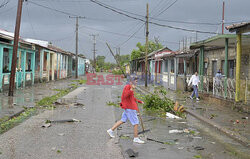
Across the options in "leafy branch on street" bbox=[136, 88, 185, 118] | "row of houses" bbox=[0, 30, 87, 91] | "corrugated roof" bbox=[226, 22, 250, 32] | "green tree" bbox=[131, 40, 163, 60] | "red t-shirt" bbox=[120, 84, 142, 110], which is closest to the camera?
"red t-shirt" bbox=[120, 84, 142, 110]

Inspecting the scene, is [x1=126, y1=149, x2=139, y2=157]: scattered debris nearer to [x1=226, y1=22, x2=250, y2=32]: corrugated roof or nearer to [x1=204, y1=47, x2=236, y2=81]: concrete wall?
[x1=226, y1=22, x2=250, y2=32]: corrugated roof

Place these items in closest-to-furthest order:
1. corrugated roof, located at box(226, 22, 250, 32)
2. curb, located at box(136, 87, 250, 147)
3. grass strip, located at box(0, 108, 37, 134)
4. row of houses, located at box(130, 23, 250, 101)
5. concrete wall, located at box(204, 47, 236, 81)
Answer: curb, located at box(136, 87, 250, 147) < grass strip, located at box(0, 108, 37, 134) < corrugated roof, located at box(226, 22, 250, 32) < row of houses, located at box(130, 23, 250, 101) < concrete wall, located at box(204, 47, 236, 81)

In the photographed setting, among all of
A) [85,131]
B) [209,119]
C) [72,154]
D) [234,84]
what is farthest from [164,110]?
[72,154]

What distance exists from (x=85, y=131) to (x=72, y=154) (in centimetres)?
223

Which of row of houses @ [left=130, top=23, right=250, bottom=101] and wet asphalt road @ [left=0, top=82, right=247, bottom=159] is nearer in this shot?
wet asphalt road @ [left=0, top=82, right=247, bottom=159]

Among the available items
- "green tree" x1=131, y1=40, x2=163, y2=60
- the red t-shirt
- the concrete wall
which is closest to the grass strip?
the red t-shirt

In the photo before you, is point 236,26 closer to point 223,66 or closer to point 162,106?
point 162,106

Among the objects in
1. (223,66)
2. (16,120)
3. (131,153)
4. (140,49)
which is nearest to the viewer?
(131,153)

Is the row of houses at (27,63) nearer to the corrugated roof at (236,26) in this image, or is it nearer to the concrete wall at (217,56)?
the corrugated roof at (236,26)

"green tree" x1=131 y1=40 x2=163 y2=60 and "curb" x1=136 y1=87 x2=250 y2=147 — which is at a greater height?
"green tree" x1=131 y1=40 x2=163 y2=60

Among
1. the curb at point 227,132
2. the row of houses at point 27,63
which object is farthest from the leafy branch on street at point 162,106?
the row of houses at point 27,63

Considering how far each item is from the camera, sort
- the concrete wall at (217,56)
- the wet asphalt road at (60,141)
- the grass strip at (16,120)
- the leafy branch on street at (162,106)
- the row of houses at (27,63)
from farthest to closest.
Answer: the row of houses at (27,63) < the concrete wall at (217,56) < the leafy branch on street at (162,106) < the grass strip at (16,120) < the wet asphalt road at (60,141)

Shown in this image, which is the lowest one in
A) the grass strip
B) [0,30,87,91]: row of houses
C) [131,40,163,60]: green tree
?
the grass strip

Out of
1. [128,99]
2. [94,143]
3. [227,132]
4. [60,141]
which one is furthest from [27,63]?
[227,132]
